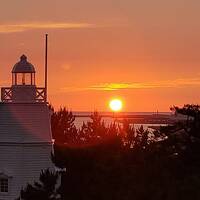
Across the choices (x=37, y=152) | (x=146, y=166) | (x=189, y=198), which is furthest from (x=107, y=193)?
(x=37, y=152)

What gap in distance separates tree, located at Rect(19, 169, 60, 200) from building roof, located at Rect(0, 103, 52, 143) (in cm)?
648

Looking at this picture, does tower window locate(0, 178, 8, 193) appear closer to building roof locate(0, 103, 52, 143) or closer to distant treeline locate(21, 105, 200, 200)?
building roof locate(0, 103, 52, 143)

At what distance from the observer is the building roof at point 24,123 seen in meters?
36.3

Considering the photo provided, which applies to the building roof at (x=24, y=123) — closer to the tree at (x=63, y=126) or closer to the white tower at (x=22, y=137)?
the white tower at (x=22, y=137)

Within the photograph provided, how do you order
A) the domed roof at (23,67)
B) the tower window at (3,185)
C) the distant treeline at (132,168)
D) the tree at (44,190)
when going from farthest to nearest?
the domed roof at (23,67)
the tower window at (3,185)
the tree at (44,190)
the distant treeline at (132,168)

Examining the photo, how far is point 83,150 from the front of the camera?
31.4 meters

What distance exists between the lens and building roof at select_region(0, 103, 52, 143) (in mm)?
36312

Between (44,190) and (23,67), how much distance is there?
34.5 ft

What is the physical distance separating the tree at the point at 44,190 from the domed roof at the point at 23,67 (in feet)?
29.5

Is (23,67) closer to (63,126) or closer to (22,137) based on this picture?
(22,137)

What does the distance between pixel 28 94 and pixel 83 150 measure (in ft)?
22.0

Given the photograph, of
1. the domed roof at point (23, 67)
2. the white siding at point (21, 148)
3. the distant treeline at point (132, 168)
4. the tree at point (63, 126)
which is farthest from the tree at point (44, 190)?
the tree at point (63, 126)

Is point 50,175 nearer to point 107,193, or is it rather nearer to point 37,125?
point 107,193

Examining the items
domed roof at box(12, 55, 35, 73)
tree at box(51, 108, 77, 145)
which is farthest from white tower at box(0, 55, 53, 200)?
tree at box(51, 108, 77, 145)
